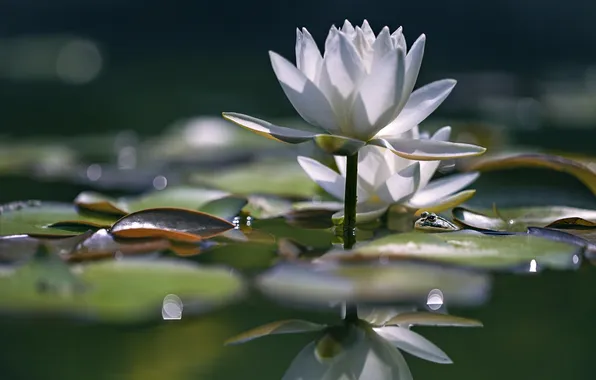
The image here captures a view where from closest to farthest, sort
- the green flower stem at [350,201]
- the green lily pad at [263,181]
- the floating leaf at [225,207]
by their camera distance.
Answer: the green flower stem at [350,201]
the floating leaf at [225,207]
the green lily pad at [263,181]

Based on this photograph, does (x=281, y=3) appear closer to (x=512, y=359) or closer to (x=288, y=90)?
(x=288, y=90)

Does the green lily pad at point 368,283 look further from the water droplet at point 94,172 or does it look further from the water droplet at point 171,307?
the water droplet at point 94,172

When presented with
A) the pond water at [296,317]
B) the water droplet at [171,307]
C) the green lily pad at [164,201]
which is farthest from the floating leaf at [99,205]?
the water droplet at [171,307]

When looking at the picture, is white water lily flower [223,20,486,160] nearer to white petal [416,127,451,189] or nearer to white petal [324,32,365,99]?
white petal [324,32,365,99]

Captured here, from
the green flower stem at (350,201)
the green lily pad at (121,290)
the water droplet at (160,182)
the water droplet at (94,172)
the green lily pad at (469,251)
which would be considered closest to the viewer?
the green lily pad at (121,290)

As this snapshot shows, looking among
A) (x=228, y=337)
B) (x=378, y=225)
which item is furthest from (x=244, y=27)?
(x=228, y=337)

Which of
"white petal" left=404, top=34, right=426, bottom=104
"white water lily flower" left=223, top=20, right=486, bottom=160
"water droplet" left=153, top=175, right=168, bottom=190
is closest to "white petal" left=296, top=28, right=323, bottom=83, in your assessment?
"white water lily flower" left=223, top=20, right=486, bottom=160
